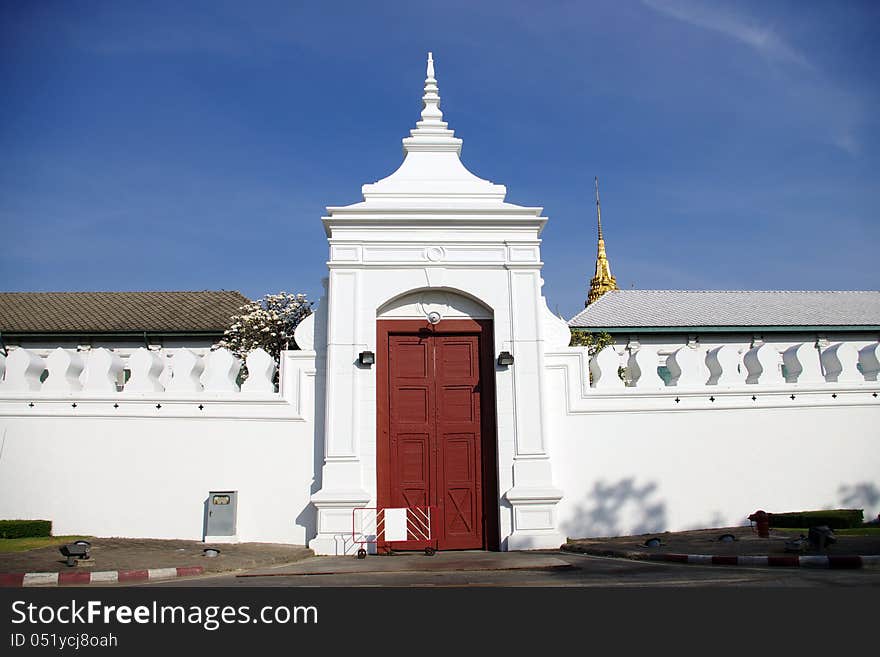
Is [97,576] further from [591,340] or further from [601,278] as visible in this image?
[601,278]

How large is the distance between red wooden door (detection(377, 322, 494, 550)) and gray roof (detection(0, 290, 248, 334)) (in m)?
21.4

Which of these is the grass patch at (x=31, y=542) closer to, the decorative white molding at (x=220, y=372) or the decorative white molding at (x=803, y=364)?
the decorative white molding at (x=220, y=372)

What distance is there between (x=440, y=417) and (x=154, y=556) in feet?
16.2

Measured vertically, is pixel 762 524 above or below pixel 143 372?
below

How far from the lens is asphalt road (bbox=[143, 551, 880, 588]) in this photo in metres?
7.95

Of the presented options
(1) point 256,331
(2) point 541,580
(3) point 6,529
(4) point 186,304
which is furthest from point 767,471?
(4) point 186,304

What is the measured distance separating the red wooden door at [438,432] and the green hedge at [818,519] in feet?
16.3

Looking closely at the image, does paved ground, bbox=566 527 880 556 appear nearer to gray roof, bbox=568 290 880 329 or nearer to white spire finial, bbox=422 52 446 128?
white spire finial, bbox=422 52 446 128

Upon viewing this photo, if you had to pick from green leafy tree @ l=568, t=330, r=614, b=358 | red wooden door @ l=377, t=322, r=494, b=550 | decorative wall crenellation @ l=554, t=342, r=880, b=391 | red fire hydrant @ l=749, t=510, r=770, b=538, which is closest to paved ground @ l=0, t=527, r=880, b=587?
red fire hydrant @ l=749, t=510, r=770, b=538

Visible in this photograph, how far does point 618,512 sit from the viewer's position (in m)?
13.3

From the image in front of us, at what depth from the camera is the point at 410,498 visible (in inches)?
506

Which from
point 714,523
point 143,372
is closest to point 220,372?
point 143,372

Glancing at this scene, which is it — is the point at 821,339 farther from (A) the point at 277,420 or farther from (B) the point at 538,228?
(A) the point at 277,420

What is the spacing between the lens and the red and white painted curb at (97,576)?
898cm
